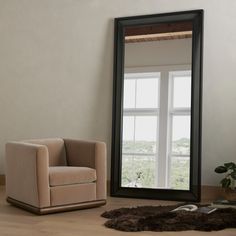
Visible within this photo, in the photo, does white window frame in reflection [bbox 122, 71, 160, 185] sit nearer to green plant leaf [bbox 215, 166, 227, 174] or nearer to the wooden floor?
green plant leaf [bbox 215, 166, 227, 174]

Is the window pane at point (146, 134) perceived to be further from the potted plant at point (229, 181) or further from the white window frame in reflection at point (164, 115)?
the potted plant at point (229, 181)

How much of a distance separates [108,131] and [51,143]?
0.87 m

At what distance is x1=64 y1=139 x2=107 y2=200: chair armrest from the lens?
393 cm

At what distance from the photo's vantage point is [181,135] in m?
4.53

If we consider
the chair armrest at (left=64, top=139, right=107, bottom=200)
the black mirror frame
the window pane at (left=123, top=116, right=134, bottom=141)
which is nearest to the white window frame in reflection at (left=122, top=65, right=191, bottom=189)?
the black mirror frame

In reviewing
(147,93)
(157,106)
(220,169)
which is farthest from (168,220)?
(147,93)

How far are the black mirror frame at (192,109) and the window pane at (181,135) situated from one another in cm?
7

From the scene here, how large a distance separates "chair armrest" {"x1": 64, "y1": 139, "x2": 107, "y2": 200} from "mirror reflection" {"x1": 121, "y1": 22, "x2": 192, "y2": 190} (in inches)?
29.9

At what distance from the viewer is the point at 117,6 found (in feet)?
16.2

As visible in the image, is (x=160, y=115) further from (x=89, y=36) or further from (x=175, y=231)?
(x=175, y=231)

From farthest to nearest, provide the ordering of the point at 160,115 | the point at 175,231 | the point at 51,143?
1. the point at 160,115
2. the point at 51,143
3. the point at 175,231

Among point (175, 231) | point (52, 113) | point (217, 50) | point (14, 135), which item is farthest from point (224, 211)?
point (14, 135)

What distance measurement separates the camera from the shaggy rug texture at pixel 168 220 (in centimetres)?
298

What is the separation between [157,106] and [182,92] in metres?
0.32
